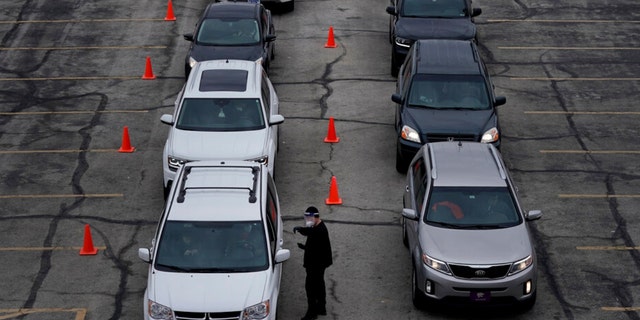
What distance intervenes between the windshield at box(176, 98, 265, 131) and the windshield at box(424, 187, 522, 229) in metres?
4.51

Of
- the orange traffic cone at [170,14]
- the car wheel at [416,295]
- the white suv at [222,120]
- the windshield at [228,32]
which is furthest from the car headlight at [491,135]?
the orange traffic cone at [170,14]

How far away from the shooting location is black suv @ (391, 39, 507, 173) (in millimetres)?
21078

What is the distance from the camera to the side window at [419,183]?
57.5 ft

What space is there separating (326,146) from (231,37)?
4408mm

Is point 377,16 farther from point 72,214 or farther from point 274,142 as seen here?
point 72,214

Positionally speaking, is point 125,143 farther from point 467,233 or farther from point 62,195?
point 467,233

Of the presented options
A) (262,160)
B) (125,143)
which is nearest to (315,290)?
(262,160)

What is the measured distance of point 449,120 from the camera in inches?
838

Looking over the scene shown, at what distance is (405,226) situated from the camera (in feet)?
60.3

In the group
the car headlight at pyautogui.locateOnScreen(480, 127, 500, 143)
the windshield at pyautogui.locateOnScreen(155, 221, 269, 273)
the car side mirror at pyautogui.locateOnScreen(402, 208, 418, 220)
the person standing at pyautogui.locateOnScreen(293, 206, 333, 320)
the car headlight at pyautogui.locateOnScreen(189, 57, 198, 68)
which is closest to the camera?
the windshield at pyautogui.locateOnScreen(155, 221, 269, 273)

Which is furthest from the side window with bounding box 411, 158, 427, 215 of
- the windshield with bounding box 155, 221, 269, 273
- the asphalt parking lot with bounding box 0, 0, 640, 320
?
the windshield with bounding box 155, 221, 269, 273

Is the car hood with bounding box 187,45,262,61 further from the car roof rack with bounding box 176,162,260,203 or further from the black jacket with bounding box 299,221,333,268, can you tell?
the black jacket with bounding box 299,221,333,268

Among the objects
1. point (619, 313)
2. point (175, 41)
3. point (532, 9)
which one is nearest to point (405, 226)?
point (619, 313)

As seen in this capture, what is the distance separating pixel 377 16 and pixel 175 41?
18.7ft
